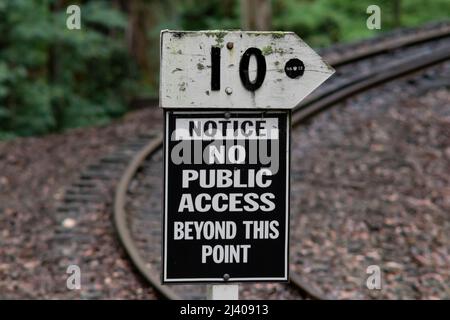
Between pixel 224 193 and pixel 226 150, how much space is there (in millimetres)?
200

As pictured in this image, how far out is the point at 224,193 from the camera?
338cm

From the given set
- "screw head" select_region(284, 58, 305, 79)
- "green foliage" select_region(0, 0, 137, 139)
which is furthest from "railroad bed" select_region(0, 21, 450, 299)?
"green foliage" select_region(0, 0, 137, 139)

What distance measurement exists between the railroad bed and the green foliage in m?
6.71

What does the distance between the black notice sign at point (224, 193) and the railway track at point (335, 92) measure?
2929 millimetres

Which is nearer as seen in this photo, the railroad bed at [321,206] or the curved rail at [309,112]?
the curved rail at [309,112]

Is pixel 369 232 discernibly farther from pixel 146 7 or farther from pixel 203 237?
pixel 146 7

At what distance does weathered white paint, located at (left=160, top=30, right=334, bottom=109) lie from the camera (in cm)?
334

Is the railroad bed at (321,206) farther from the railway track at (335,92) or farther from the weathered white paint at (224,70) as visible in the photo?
the weathered white paint at (224,70)

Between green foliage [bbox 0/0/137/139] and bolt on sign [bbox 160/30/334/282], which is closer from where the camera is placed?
bolt on sign [bbox 160/30/334/282]

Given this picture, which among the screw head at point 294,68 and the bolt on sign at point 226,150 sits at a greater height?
the screw head at point 294,68

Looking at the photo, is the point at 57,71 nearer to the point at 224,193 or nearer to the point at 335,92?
the point at 335,92

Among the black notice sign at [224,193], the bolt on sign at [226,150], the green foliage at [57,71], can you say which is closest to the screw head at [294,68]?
the bolt on sign at [226,150]

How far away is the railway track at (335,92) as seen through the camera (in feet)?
21.9

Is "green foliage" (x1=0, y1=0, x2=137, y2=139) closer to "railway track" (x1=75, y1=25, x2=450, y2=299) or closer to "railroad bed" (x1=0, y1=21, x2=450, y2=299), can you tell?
"railroad bed" (x1=0, y1=21, x2=450, y2=299)
